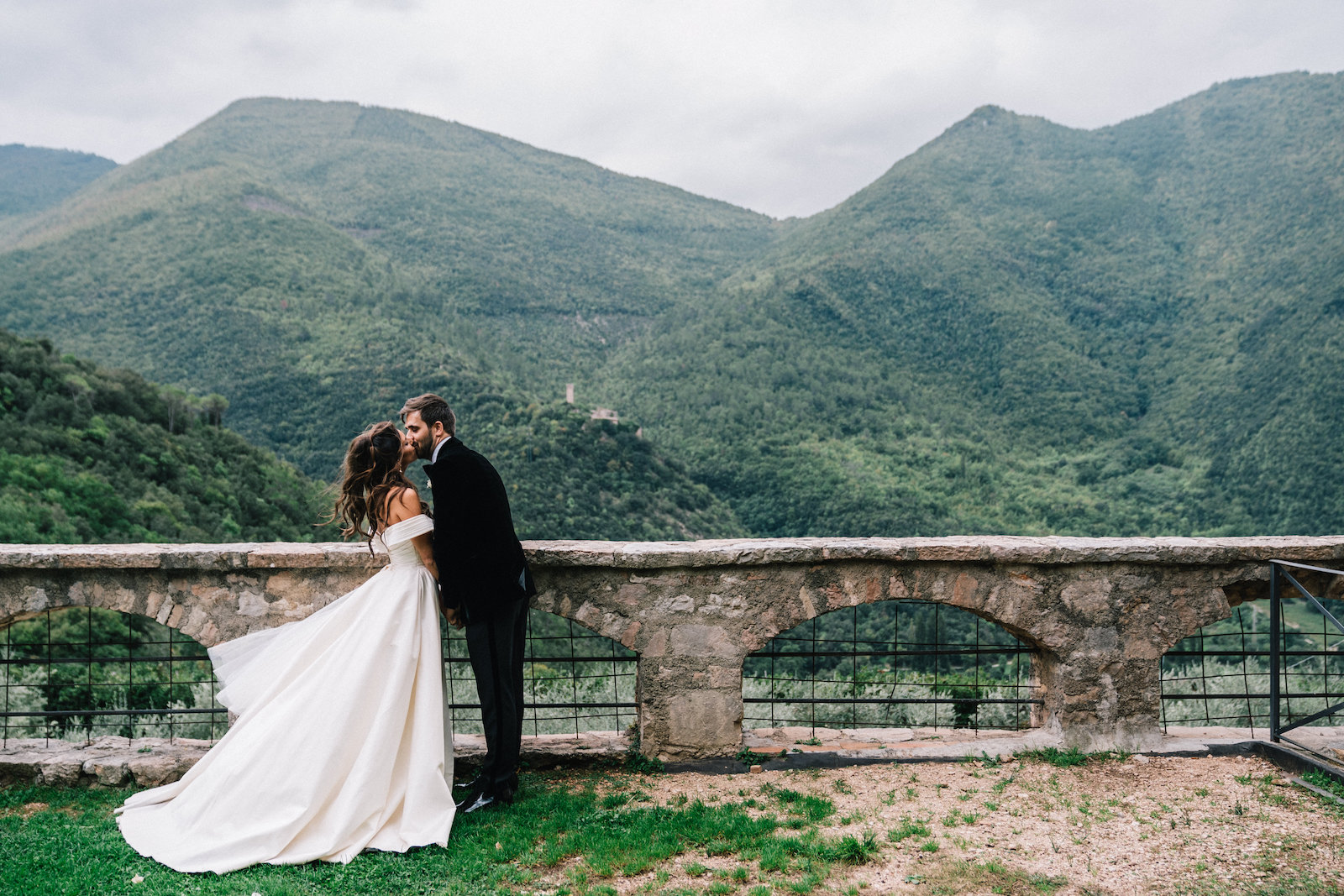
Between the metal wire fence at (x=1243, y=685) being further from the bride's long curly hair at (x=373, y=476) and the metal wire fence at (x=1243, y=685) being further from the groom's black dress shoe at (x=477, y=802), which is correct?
the bride's long curly hair at (x=373, y=476)

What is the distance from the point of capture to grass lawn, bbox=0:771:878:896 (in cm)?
299

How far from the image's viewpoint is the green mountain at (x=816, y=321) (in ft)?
87.8

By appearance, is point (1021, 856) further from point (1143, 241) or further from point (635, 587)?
point (1143, 241)

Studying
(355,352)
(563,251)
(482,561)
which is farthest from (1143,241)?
(482,561)

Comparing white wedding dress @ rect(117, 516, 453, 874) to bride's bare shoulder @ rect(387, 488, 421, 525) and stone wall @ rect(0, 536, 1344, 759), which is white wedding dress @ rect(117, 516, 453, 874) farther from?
stone wall @ rect(0, 536, 1344, 759)

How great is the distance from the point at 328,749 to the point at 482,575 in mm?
930

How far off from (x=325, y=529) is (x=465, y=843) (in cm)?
1752

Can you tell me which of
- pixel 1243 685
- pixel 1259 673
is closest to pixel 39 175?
pixel 1243 685

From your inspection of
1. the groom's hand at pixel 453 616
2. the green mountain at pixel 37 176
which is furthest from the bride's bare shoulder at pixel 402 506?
the green mountain at pixel 37 176

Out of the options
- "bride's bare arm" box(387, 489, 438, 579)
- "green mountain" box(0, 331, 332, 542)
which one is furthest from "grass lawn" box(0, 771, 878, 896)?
"green mountain" box(0, 331, 332, 542)

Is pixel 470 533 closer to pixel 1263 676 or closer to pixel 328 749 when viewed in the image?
pixel 328 749

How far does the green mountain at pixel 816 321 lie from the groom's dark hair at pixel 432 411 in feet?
53.5

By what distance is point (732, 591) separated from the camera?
168 inches

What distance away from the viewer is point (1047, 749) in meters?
4.33
